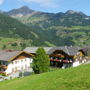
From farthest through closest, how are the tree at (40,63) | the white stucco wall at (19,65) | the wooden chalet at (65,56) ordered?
the wooden chalet at (65,56), the white stucco wall at (19,65), the tree at (40,63)

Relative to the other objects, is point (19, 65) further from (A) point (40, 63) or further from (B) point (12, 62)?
(A) point (40, 63)

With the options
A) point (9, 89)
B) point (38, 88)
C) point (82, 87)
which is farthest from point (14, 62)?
point (82, 87)

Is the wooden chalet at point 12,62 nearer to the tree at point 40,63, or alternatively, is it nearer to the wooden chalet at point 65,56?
the wooden chalet at point 65,56

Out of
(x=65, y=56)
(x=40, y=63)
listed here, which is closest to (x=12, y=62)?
(x=40, y=63)

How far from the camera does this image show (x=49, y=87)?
22625mm

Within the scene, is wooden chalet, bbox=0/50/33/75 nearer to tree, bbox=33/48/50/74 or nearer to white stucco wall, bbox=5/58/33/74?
white stucco wall, bbox=5/58/33/74

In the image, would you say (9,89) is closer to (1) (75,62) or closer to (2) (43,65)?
(2) (43,65)

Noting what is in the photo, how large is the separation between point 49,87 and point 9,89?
816 centimetres

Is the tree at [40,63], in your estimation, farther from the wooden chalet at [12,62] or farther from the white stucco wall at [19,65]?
the white stucco wall at [19,65]

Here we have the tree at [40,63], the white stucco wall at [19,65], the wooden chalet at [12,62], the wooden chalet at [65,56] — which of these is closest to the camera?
the tree at [40,63]

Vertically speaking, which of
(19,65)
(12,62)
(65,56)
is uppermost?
(65,56)

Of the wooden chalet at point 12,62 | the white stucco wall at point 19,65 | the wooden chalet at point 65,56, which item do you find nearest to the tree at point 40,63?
the wooden chalet at point 12,62

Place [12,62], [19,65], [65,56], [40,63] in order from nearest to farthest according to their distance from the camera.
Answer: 1. [40,63]
2. [12,62]
3. [19,65]
4. [65,56]

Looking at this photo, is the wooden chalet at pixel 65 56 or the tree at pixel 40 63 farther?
the wooden chalet at pixel 65 56
